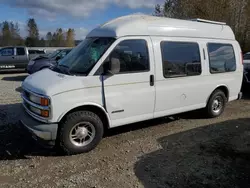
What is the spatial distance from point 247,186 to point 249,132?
240 cm

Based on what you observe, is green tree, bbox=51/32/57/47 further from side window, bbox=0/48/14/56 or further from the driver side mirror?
the driver side mirror

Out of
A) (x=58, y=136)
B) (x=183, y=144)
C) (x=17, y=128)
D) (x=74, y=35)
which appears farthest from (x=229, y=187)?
(x=74, y=35)

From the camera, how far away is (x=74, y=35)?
7888 cm

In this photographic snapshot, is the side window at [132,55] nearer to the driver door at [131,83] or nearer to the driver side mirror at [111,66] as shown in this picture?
the driver door at [131,83]

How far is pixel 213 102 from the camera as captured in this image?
669 cm

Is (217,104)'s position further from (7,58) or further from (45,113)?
(7,58)

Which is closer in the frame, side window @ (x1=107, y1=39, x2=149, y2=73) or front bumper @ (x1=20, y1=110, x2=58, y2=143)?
Answer: front bumper @ (x1=20, y1=110, x2=58, y2=143)

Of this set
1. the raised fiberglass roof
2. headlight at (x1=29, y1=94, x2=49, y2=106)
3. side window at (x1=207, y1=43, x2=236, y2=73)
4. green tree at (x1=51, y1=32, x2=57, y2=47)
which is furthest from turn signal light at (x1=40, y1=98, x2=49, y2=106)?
green tree at (x1=51, y1=32, x2=57, y2=47)

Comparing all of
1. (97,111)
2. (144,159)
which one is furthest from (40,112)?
(144,159)

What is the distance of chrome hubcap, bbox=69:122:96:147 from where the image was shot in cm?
466

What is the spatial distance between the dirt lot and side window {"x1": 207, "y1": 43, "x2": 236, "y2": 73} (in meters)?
1.39

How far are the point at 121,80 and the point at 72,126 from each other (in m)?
1.20

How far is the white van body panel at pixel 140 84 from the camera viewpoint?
14.6 ft

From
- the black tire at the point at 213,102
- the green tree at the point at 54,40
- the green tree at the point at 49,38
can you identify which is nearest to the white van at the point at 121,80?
the black tire at the point at 213,102
